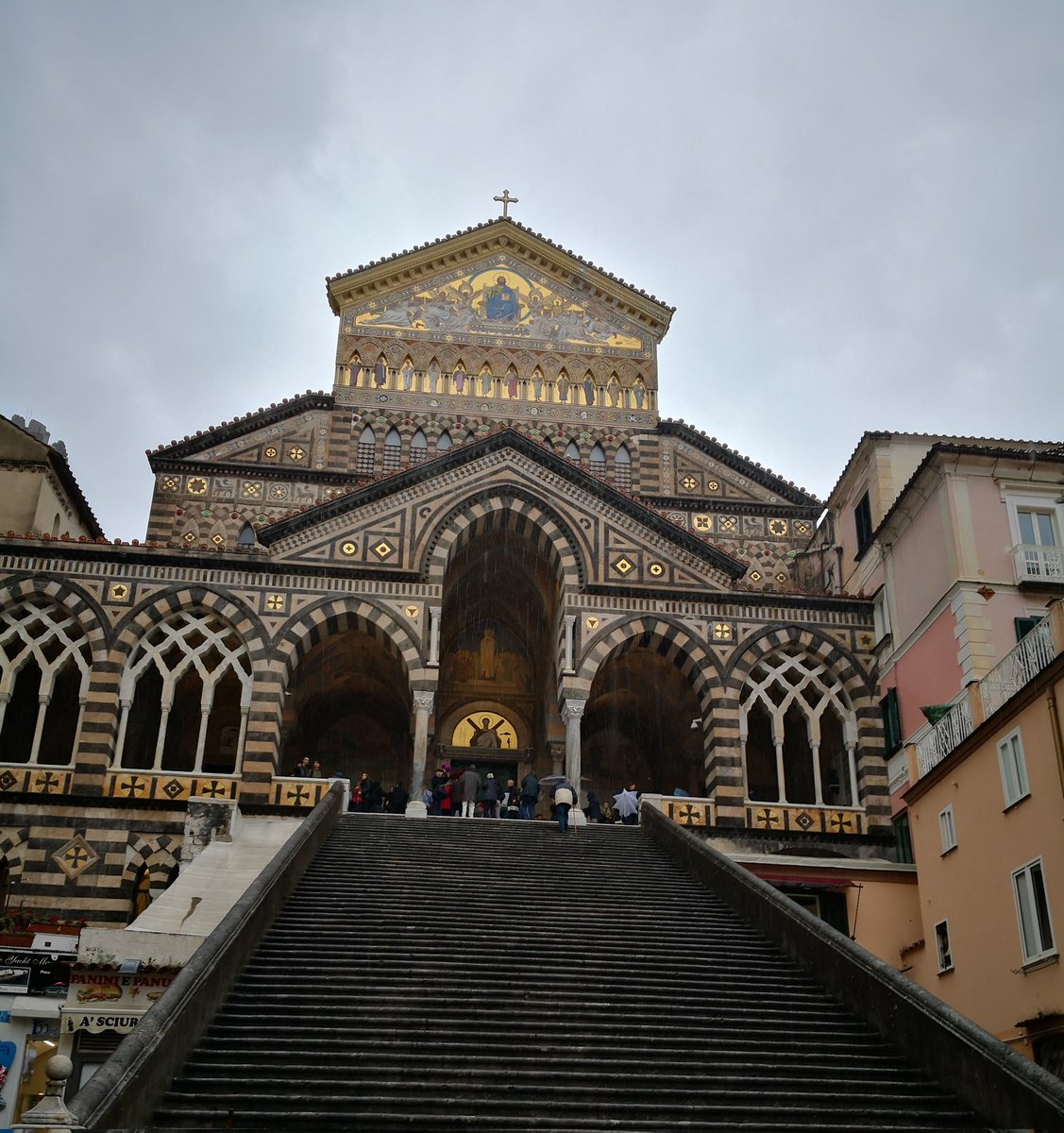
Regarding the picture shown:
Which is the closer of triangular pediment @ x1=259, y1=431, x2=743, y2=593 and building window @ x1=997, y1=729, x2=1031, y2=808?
building window @ x1=997, y1=729, x2=1031, y2=808

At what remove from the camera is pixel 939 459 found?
26.9m

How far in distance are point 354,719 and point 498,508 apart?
792 centimetres

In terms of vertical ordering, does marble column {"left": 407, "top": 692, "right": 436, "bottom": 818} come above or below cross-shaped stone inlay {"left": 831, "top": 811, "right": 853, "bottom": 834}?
above

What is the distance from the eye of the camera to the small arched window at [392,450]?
38250 mm

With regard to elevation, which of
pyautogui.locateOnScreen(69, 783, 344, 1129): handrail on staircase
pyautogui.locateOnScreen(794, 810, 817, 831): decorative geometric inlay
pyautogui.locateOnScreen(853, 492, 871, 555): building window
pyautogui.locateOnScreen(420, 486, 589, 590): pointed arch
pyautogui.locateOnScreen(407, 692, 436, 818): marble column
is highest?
pyautogui.locateOnScreen(853, 492, 871, 555): building window

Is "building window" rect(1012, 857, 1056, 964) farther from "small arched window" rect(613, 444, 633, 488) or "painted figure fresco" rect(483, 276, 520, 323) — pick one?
"painted figure fresco" rect(483, 276, 520, 323)

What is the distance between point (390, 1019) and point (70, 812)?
618 inches

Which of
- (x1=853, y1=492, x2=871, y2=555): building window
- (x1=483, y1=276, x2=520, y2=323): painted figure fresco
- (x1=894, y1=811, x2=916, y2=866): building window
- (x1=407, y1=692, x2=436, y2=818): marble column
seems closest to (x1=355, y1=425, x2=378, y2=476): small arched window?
(x1=483, y1=276, x2=520, y2=323): painted figure fresco

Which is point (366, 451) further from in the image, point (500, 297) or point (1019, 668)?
point (1019, 668)

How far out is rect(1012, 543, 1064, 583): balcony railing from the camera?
84.9 feet

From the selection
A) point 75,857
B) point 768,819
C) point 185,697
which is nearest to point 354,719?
point 185,697

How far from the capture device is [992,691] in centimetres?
2064

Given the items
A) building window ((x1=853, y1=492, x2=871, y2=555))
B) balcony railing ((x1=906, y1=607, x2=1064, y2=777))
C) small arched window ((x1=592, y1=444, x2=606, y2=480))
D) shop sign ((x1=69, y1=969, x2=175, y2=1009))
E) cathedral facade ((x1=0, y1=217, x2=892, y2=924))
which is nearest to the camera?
shop sign ((x1=69, y1=969, x2=175, y2=1009))

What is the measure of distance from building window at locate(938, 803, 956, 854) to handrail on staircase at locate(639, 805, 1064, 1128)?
16.2 ft
